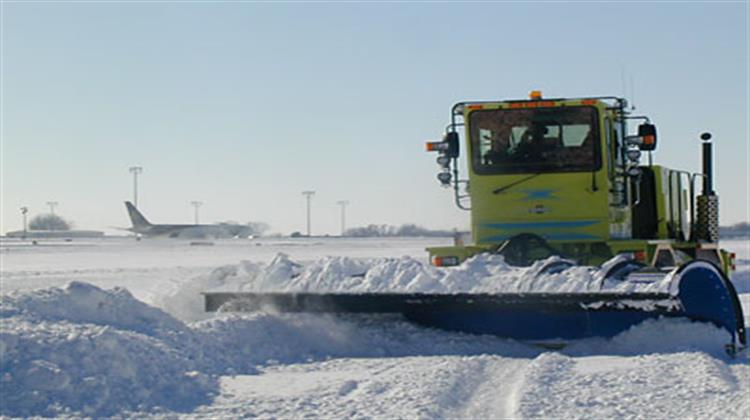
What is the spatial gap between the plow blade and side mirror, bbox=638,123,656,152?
2.26m

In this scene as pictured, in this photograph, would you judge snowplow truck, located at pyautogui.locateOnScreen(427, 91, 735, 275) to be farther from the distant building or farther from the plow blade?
the distant building

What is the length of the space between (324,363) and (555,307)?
206 centimetres

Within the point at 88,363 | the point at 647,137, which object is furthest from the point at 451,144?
the point at 88,363

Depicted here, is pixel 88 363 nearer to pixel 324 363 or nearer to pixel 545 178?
pixel 324 363

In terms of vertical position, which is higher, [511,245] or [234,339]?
[511,245]

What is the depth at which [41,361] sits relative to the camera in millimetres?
6840

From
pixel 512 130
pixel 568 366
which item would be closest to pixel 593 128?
pixel 512 130

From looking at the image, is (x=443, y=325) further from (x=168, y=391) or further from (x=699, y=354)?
(x=168, y=391)

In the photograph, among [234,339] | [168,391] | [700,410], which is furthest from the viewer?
[234,339]

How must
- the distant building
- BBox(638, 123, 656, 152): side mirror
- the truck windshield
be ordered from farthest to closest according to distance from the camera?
1. the distant building
2. the truck windshield
3. BBox(638, 123, 656, 152): side mirror

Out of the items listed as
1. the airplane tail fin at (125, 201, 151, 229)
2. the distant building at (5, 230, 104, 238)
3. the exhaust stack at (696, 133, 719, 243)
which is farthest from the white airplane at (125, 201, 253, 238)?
the exhaust stack at (696, 133, 719, 243)

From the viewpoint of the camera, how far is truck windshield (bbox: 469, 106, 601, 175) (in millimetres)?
11305

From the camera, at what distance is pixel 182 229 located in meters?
105

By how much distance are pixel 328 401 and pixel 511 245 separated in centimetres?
494
